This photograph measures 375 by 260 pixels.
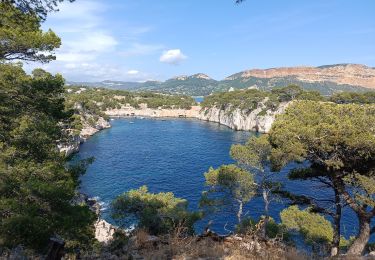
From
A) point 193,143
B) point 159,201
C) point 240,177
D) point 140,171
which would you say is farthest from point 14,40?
point 193,143

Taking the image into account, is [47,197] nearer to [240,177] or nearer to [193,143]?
[240,177]

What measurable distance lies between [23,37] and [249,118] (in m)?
101

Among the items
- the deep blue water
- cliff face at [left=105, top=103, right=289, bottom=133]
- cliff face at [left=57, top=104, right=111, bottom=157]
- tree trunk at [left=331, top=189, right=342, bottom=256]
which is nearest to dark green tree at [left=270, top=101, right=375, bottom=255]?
tree trunk at [left=331, top=189, right=342, bottom=256]

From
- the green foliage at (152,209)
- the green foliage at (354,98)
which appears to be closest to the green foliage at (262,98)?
the green foliage at (354,98)

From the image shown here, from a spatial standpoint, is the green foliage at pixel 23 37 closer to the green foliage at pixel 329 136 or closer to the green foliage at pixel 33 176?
the green foliage at pixel 33 176

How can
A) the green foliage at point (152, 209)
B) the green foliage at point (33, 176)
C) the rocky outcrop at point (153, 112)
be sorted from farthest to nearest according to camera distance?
the rocky outcrop at point (153, 112) < the green foliage at point (152, 209) < the green foliage at point (33, 176)

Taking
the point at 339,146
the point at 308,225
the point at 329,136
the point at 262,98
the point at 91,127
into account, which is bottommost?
the point at 91,127

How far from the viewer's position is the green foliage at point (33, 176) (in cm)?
981

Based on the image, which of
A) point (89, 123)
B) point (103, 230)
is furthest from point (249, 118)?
point (103, 230)

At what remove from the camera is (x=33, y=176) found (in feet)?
40.5

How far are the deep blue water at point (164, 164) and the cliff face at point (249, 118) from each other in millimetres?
8843

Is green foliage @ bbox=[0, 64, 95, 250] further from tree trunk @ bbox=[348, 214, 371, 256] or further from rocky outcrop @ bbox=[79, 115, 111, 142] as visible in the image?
rocky outcrop @ bbox=[79, 115, 111, 142]

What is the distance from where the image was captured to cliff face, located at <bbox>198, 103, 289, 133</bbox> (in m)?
102

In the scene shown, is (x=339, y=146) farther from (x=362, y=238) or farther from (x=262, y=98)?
(x=262, y=98)
